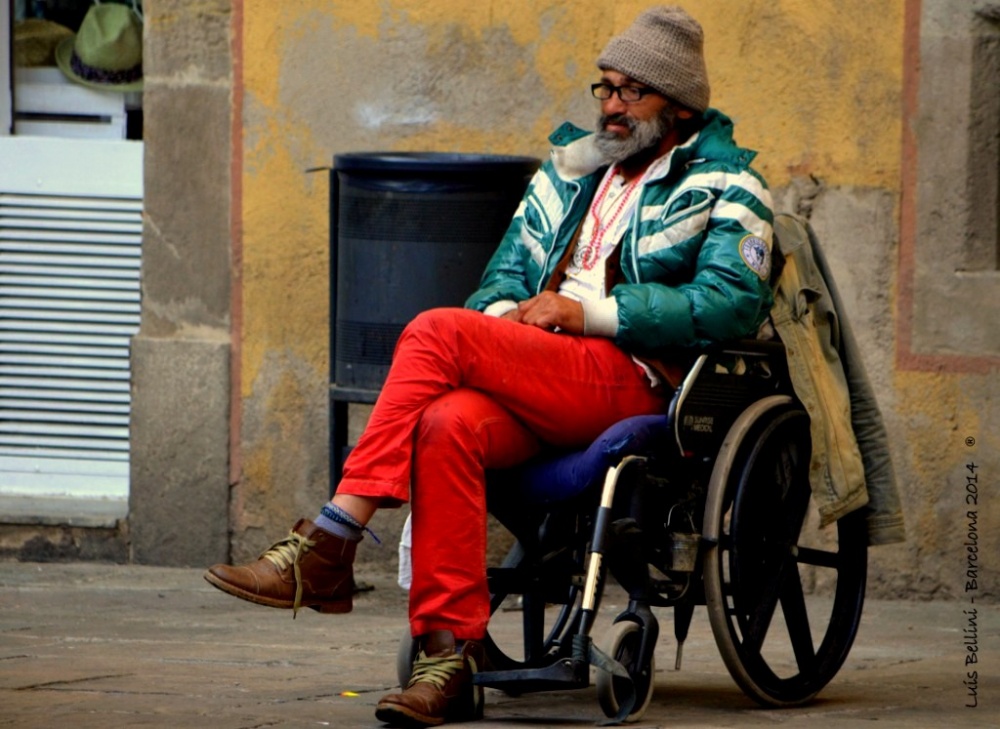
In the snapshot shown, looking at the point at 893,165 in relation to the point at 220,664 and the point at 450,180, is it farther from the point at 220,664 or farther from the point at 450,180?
the point at 220,664

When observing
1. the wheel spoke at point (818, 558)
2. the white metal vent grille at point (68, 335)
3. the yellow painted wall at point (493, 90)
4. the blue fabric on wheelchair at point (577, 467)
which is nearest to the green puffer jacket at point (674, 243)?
the blue fabric on wheelchair at point (577, 467)

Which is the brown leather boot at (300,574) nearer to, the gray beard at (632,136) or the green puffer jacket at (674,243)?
the green puffer jacket at (674,243)

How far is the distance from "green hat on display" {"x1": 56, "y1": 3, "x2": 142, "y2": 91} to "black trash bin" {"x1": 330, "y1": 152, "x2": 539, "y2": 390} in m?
1.47

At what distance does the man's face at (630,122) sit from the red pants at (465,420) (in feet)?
1.76

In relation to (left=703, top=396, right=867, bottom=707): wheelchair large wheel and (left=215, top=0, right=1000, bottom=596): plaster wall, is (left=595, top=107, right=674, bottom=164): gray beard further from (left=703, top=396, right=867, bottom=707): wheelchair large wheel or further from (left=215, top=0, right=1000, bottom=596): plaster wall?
(left=215, top=0, right=1000, bottom=596): plaster wall

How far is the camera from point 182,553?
684cm

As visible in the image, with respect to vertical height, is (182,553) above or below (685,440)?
below

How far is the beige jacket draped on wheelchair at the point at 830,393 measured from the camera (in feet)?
15.1

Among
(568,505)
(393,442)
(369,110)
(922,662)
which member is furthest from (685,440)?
(369,110)

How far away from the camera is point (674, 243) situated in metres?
4.64

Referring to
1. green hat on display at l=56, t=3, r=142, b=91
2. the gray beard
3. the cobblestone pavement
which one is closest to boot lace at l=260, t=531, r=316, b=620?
the cobblestone pavement

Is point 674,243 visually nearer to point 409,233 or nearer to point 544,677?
point 544,677

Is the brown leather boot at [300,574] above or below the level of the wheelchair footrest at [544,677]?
above

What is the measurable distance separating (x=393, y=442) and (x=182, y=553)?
2756 millimetres
